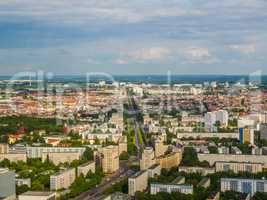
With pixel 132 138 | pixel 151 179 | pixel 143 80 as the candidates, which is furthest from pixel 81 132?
pixel 143 80

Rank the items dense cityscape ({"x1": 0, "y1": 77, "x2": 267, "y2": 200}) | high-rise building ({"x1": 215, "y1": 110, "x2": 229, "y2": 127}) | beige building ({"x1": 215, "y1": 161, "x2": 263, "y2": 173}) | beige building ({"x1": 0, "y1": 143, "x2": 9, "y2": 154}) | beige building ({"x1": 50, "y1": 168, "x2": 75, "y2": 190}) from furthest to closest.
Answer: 1. high-rise building ({"x1": 215, "y1": 110, "x2": 229, "y2": 127})
2. beige building ({"x1": 0, "y1": 143, "x2": 9, "y2": 154})
3. beige building ({"x1": 215, "y1": 161, "x2": 263, "y2": 173})
4. beige building ({"x1": 50, "y1": 168, "x2": 75, "y2": 190})
5. dense cityscape ({"x1": 0, "y1": 77, "x2": 267, "y2": 200})

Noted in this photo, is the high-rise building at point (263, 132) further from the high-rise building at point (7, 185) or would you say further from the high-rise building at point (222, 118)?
the high-rise building at point (7, 185)

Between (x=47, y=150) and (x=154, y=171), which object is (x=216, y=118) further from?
(x=154, y=171)

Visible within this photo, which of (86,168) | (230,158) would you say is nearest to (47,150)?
(86,168)

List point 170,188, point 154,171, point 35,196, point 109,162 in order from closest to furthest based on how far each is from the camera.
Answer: point 35,196 < point 170,188 < point 154,171 < point 109,162

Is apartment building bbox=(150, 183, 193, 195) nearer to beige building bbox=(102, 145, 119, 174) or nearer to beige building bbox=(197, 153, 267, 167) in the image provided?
beige building bbox=(102, 145, 119, 174)

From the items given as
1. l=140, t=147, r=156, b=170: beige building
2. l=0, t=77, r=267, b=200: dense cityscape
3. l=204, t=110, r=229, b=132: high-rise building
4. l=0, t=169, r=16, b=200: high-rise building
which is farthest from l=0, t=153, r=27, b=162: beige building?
l=204, t=110, r=229, b=132: high-rise building
